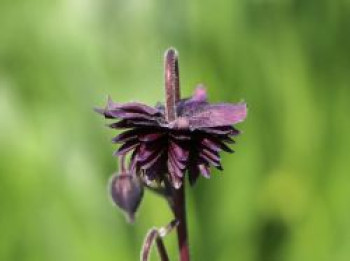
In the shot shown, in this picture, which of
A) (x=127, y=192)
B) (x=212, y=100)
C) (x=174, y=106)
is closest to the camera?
(x=174, y=106)

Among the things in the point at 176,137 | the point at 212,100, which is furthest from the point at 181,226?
the point at 212,100

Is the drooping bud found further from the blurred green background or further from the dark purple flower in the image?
the blurred green background

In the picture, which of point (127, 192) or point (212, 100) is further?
point (212, 100)

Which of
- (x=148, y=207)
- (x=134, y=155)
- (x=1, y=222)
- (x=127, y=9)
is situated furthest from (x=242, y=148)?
(x=134, y=155)

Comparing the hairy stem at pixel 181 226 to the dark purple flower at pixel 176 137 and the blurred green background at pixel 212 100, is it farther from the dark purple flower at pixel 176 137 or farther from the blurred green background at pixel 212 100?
the blurred green background at pixel 212 100

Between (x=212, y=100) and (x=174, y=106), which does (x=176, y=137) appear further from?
(x=212, y=100)

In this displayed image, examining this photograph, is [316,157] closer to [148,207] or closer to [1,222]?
[148,207]

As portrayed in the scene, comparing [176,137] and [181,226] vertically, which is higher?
[176,137]

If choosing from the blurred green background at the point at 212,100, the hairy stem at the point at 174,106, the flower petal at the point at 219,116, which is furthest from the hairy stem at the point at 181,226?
the blurred green background at the point at 212,100
